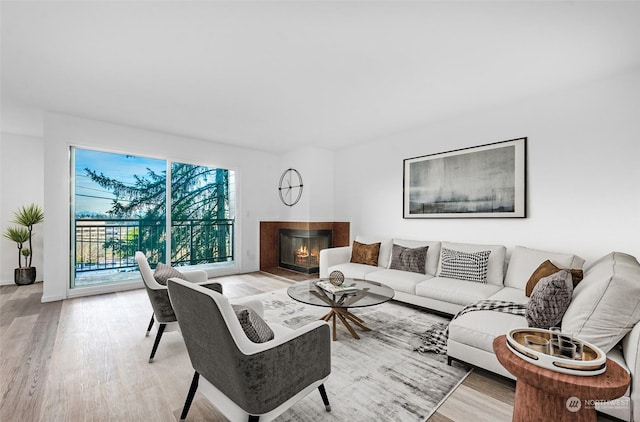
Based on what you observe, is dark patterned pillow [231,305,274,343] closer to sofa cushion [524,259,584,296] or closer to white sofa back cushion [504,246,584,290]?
sofa cushion [524,259,584,296]

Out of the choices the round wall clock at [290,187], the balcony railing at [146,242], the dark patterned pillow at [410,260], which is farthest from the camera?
the round wall clock at [290,187]

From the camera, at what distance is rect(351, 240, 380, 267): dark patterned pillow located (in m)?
4.27

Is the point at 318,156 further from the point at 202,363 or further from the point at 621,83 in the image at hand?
the point at 202,363

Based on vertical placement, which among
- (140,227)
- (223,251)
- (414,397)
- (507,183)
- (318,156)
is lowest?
(414,397)

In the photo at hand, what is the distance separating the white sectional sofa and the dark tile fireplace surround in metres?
1.50

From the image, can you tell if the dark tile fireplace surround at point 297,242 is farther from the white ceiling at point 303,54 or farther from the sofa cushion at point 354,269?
the white ceiling at point 303,54

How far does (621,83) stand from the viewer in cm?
276

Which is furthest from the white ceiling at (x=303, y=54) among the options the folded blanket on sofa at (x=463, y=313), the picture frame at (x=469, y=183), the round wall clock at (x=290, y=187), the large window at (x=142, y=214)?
the folded blanket on sofa at (x=463, y=313)

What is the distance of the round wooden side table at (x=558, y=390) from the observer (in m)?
1.09

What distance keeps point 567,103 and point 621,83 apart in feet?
1.35

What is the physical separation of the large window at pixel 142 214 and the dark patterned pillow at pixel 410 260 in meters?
3.49

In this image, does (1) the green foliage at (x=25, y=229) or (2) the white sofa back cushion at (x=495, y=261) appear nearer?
(2) the white sofa back cushion at (x=495, y=261)

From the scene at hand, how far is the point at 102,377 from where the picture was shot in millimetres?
2057

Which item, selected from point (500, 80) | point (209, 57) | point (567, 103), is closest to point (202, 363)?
point (209, 57)
